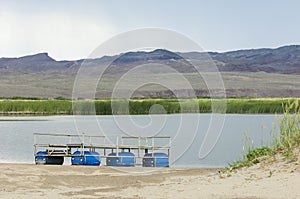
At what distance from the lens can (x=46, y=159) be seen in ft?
74.1

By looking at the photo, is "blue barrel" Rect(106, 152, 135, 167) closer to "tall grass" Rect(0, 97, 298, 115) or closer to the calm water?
the calm water

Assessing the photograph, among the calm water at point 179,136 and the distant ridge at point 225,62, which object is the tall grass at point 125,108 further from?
the distant ridge at point 225,62

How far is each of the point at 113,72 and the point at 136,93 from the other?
1625 inches

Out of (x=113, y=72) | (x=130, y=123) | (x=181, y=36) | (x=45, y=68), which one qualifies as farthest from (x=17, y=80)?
(x=181, y=36)

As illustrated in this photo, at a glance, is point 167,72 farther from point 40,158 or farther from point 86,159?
point 86,159

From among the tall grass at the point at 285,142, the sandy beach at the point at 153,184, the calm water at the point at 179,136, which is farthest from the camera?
the calm water at the point at 179,136

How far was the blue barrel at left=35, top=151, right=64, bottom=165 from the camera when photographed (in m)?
22.5

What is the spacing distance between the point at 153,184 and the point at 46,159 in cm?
771

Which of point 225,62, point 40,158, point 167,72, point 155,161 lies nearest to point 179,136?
point 155,161

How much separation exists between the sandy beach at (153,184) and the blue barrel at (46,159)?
134 inches

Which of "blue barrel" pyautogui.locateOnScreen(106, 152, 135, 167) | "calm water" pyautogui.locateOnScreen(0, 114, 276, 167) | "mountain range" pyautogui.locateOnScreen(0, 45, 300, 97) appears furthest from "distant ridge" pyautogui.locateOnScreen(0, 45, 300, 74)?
"blue barrel" pyautogui.locateOnScreen(106, 152, 135, 167)

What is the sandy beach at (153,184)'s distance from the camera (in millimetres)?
13070

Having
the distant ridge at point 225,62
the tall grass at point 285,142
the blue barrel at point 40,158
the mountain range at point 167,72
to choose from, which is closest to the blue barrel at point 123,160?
the blue barrel at point 40,158

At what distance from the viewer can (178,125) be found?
38125 millimetres
